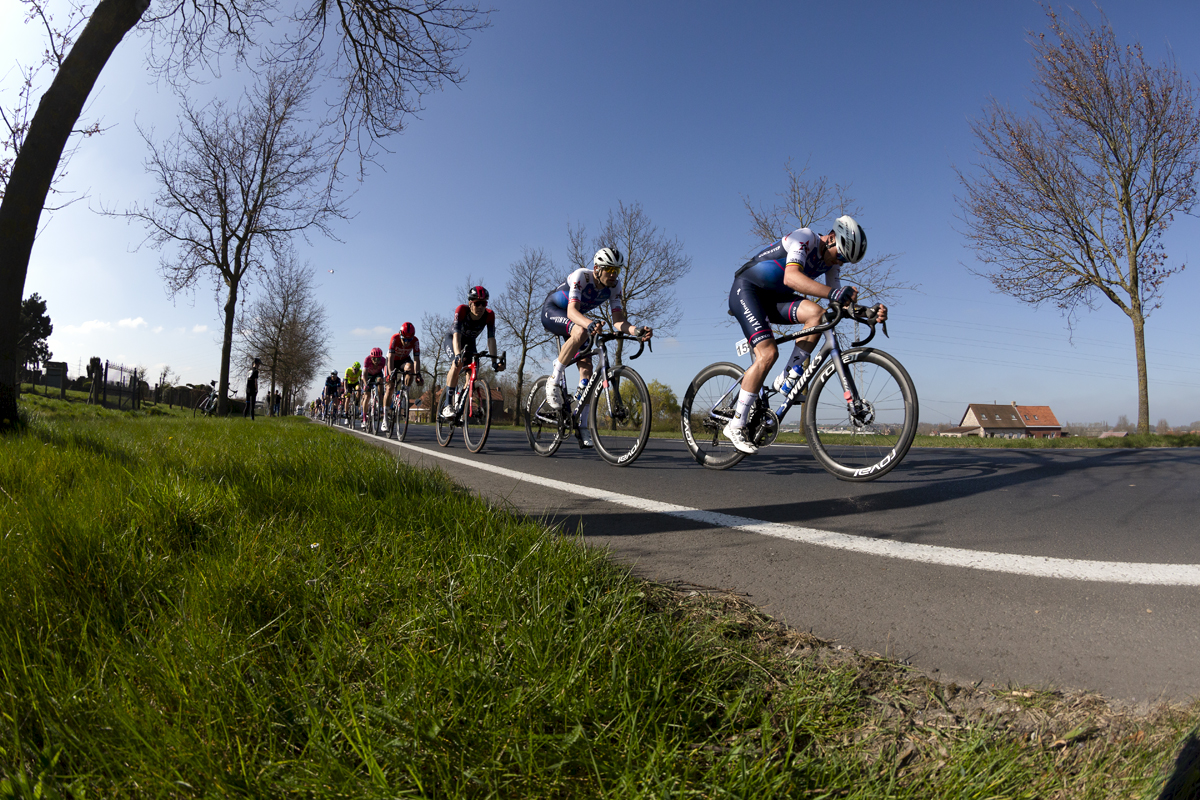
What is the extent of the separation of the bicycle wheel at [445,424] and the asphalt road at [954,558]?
14.9ft

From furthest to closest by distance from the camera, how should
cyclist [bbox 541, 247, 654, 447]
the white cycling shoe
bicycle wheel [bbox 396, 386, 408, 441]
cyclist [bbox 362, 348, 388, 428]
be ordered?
cyclist [bbox 362, 348, 388, 428], bicycle wheel [bbox 396, 386, 408, 441], cyclist [bbox 541, 247, 654, 447], the white cycling shoe

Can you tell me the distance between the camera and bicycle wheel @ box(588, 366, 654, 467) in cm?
624

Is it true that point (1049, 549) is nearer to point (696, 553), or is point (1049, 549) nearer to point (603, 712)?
point (696, 553)

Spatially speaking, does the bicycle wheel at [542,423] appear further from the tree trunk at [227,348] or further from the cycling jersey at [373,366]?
the tree trunk at [227,348]

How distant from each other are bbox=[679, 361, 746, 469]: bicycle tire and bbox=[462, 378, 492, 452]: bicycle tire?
3.32 m

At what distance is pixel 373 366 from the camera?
1708 cm

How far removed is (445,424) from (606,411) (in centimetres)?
402

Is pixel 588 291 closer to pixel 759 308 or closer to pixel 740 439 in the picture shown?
pixel 759 308

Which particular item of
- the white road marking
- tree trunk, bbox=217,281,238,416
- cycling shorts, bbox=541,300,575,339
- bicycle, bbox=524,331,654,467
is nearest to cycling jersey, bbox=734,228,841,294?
bicycle, bbox=524,331,654,467

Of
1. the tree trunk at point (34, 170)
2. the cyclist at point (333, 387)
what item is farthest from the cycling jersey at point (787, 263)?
the cyclist at point (333, 387)

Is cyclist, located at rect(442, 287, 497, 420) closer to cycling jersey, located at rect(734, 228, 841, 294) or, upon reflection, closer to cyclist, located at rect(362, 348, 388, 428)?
cycling jersey, located at rect(734, 228, 841, 294)

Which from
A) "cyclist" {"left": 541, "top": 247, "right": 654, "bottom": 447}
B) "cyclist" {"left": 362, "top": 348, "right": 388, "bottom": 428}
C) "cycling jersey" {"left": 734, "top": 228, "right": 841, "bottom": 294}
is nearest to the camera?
"cycling jersey" {"left": 734, "top": 228, "right": 841, "bottom": 294}

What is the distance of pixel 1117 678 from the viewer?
4.40ft

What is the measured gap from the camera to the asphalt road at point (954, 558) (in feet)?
4.83
